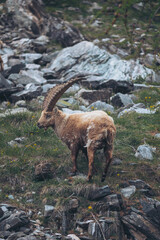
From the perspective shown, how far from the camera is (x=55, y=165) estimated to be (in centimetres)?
727

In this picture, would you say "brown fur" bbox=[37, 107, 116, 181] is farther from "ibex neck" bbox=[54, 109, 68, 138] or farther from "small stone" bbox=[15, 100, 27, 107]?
"small stone" bbox=[15, 100, 27, 107]

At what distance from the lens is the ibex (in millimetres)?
6094

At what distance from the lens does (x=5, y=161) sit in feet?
24.1

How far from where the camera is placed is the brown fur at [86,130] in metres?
6.09

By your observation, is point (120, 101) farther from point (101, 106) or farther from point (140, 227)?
point (140, 227)

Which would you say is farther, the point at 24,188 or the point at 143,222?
the point at 24,188

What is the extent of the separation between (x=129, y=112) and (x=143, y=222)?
17.4 feet

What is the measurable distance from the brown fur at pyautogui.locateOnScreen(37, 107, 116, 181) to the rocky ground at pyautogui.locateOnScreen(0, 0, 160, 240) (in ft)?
2.21

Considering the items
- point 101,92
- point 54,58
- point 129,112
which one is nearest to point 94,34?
point 54,58

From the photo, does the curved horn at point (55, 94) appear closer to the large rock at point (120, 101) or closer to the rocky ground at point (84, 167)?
the rocky ground at point (84, 167)

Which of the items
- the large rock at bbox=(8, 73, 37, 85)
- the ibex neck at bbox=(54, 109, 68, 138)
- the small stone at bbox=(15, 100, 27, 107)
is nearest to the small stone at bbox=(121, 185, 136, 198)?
the ibex neck at bbox=(54, 109, 68, 138)

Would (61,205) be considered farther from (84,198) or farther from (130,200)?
(130,200)

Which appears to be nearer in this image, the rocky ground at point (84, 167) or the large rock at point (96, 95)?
the rocky ground at point (84, 167)

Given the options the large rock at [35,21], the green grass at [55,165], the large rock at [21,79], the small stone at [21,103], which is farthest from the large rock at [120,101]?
the large rock at [35,21]
